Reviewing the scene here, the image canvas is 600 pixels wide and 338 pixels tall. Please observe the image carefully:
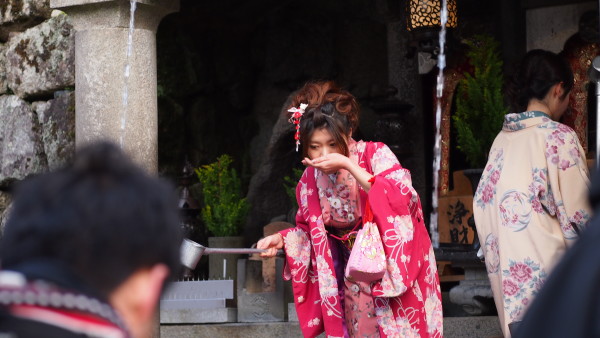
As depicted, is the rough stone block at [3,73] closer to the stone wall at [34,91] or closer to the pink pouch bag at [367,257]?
the stone wall at [34,91]


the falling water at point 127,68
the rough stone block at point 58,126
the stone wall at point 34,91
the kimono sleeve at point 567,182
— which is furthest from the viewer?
the stone wall at point 34,91

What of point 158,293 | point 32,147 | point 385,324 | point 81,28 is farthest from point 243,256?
point 158,293

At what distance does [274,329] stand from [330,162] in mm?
2623

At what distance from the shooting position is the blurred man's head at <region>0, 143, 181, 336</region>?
4.47 ft

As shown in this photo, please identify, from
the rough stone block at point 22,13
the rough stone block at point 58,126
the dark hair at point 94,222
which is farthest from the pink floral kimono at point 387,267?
the rough stone block at point 22,13

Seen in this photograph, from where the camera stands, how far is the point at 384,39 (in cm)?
907

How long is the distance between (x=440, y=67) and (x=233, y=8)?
2.17 meters

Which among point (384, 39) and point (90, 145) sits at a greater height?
point (384, 39)

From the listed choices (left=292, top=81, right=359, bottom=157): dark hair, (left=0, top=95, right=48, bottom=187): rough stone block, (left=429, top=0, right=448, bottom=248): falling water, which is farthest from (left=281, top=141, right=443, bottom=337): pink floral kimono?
(left=0, top=95, right=48, bottom=187): rough stone block

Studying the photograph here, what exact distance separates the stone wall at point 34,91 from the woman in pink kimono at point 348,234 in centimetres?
325

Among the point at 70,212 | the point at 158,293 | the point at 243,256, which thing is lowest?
the point at 243,256

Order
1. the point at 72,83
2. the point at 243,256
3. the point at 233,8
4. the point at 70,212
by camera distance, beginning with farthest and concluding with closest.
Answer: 1. the point at 233,8
2. the point at 243,256
3. the point at 72,83
4. the point at 70,212

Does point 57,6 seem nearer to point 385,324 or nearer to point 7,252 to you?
point 385,324

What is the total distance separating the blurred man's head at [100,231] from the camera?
1361 mm
